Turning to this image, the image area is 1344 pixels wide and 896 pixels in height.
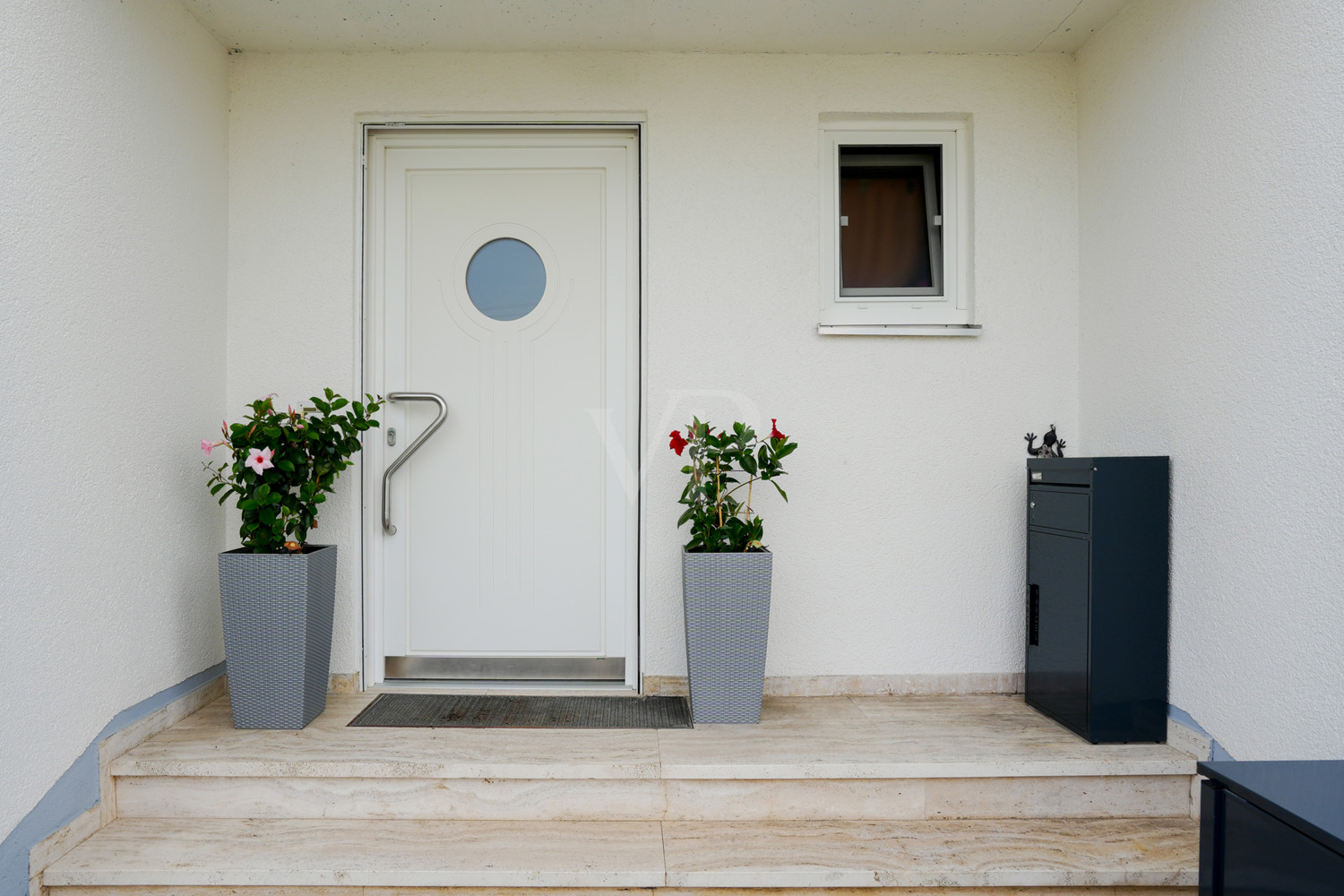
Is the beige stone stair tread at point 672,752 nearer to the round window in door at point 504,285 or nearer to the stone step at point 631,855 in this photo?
the stone step at point 631,855

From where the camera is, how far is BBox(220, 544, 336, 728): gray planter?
7.40 ft

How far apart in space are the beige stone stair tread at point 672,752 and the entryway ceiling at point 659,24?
235cm

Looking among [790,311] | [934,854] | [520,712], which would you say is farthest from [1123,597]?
[520,712]

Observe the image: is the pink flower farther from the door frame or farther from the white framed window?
the white framed window

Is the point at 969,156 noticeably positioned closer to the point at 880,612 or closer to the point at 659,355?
the point at 659,355

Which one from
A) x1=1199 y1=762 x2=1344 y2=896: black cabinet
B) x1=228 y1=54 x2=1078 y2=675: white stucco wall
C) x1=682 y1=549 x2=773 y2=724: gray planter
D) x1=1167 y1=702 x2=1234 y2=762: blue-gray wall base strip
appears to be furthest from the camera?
x1=228 y1=54 x2=1078 y2=675: white stucco wall

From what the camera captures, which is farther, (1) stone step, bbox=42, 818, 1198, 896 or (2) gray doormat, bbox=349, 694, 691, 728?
(2) gray doormat, bbox=349, 694, 691, 728

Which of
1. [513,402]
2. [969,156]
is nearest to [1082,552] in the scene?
[969,156]

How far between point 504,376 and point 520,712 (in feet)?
4.00

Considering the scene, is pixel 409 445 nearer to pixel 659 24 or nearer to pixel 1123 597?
pixel 659 24

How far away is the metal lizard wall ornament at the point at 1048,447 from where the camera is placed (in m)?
2.58

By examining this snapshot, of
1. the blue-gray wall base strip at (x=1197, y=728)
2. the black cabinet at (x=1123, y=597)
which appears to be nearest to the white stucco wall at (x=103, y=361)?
the black cabinet at (x=1123, y=597)

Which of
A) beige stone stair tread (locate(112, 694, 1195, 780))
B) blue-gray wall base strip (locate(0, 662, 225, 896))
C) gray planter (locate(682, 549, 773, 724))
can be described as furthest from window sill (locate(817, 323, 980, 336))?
blue-gray wall base strip (locate(0, 662, 225, 896))

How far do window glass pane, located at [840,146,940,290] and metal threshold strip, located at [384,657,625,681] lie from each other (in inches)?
68.3
